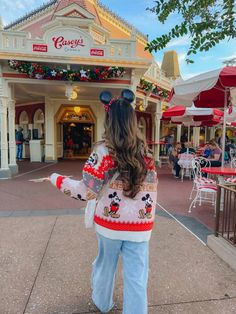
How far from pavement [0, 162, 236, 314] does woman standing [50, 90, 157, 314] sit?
67 centimetres

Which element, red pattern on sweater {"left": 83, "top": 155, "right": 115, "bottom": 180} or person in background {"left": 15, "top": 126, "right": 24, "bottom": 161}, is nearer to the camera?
red pattern on sweater {"left": 83, "top": 155, "right": 115, "bottom": 180}

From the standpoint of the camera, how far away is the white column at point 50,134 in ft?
38.2

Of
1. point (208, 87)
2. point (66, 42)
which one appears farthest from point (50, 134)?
point (208, 87)

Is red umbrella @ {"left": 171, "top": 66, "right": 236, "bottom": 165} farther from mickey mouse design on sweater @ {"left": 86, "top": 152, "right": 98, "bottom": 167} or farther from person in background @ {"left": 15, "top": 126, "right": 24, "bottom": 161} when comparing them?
person in background @ {"left": 15, "top": 126, "right": 24, "bottom": 161}

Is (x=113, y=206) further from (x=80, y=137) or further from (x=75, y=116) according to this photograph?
(x=80, y=137)

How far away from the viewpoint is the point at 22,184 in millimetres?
7117

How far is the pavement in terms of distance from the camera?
7.13 ft

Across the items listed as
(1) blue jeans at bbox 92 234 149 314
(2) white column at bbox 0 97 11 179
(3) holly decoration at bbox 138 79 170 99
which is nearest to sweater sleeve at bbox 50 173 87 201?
(1) blue jeans at bbox 92 234 149 314

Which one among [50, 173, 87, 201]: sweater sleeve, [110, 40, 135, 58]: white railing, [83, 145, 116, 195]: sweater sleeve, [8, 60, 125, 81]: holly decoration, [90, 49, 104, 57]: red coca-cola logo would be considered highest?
[110, 40, 135, 58]: white railing

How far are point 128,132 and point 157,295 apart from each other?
167 cm

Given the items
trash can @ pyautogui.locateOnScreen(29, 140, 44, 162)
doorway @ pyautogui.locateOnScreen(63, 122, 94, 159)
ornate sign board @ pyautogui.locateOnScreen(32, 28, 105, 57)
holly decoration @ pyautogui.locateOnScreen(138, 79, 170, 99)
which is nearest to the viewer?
ornate sign board @ pyautogui.locateOnScreen(32, 28, 105, 57)

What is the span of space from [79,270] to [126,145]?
5.94 feet

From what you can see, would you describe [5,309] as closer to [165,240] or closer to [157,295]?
[157,295]

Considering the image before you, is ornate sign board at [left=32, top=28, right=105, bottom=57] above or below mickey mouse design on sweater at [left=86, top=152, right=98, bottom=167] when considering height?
above
